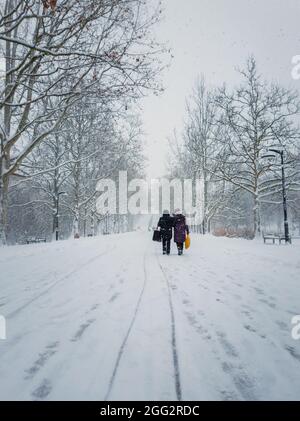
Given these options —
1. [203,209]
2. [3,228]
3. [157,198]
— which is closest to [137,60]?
[3,228]

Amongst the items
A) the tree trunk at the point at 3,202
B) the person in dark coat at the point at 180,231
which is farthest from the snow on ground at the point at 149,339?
the tree trunk at the point at 3,202

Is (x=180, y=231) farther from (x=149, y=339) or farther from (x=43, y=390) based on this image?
(x=43, y=390)

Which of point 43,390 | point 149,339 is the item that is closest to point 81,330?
point 149,339

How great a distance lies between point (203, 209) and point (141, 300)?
23.7 metres

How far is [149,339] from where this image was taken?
2.98 m

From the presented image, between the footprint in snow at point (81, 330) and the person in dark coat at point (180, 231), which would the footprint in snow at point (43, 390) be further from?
the person in dark coat at point (180, 231)

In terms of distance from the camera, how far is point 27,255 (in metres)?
10.0

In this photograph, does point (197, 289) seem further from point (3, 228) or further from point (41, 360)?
point (3, 228)

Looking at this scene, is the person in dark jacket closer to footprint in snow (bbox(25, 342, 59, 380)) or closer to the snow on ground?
the snow on ground

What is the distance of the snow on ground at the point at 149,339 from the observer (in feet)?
7.11

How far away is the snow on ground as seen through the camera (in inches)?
85.4

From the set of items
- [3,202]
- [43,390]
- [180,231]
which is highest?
[3,202]

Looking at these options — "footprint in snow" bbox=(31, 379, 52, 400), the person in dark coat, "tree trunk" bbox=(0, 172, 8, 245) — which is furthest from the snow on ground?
"tree trunk" bbox=(0, 172, 8, 245)

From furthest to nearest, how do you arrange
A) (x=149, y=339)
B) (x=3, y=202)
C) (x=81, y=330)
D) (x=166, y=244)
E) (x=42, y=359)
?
1. (x=3, y=202)
2. (x=166, y=244)
3. (x=81, y=330)
4. (x=149, y=339)
5. (x=42, y=359)
